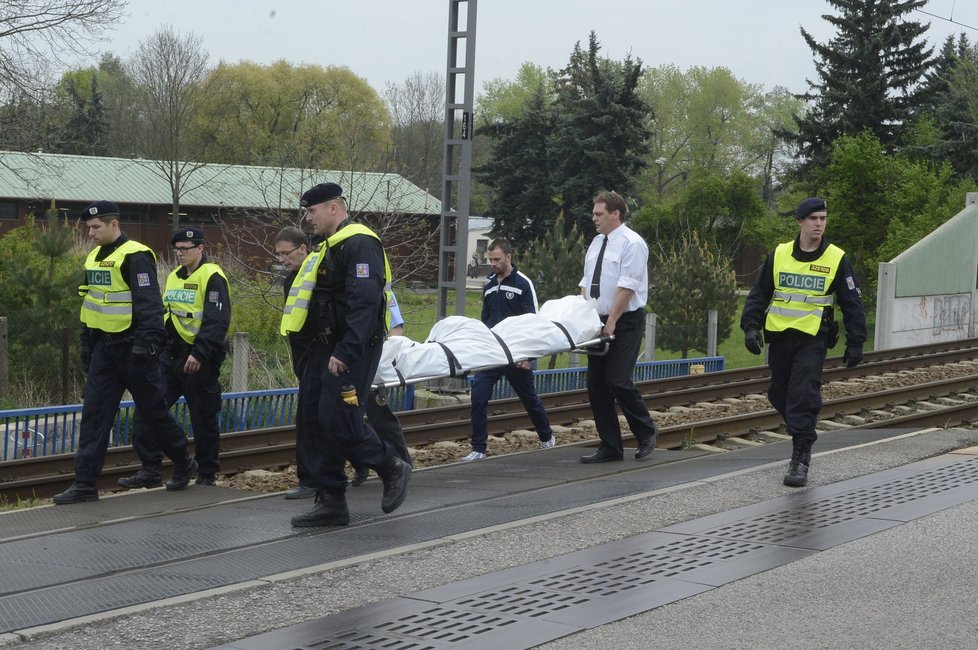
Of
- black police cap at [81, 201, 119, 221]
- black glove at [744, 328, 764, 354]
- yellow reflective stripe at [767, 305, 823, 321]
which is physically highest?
black police cap at [81, 201, 119, 221]

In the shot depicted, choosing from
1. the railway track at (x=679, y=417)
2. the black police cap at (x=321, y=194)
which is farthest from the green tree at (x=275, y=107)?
the black police cap at (x=321, y=194)

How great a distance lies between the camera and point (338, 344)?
22.5 ft

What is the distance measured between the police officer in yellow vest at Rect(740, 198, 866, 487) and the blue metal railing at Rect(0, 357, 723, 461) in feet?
11.4

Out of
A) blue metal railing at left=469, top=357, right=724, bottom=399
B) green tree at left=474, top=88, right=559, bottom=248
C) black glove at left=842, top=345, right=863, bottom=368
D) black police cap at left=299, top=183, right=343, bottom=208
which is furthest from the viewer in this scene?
green tree at left=474, top=88, right=559, bottom=248

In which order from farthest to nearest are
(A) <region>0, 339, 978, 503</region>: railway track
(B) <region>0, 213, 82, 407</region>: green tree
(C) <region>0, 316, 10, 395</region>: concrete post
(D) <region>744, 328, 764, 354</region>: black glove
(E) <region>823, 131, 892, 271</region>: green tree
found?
(E) <region>823, 131, 892, 271</region>: green tree < (B) <region>0, 213, 82, 407</region>: green tree < (C) <region>0, 316, 10, 395</region>: concrete post < (A) <region>0, 339, 978, 503</region>: railway track < (D) <region>744, 328, 764, 354</region>: black glove

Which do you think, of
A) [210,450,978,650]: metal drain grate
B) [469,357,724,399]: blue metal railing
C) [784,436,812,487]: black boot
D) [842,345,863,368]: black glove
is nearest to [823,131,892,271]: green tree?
[469,357,724,399]: blue metal railing

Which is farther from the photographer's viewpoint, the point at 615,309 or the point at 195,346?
the point at 615,309

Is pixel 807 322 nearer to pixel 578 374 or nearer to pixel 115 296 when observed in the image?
pixel 115 296

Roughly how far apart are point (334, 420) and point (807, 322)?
3.45 meters

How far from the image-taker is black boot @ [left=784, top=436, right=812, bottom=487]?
26.9 feet

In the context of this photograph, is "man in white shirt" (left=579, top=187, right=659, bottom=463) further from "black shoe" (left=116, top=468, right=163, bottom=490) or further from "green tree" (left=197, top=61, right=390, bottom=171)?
"green tree" (left=197, top=61, right=390, bottom=171)

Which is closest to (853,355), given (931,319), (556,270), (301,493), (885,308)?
(301,493)

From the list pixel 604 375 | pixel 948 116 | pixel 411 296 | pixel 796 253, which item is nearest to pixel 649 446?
pixel 604 375

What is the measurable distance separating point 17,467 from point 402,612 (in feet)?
18.4
